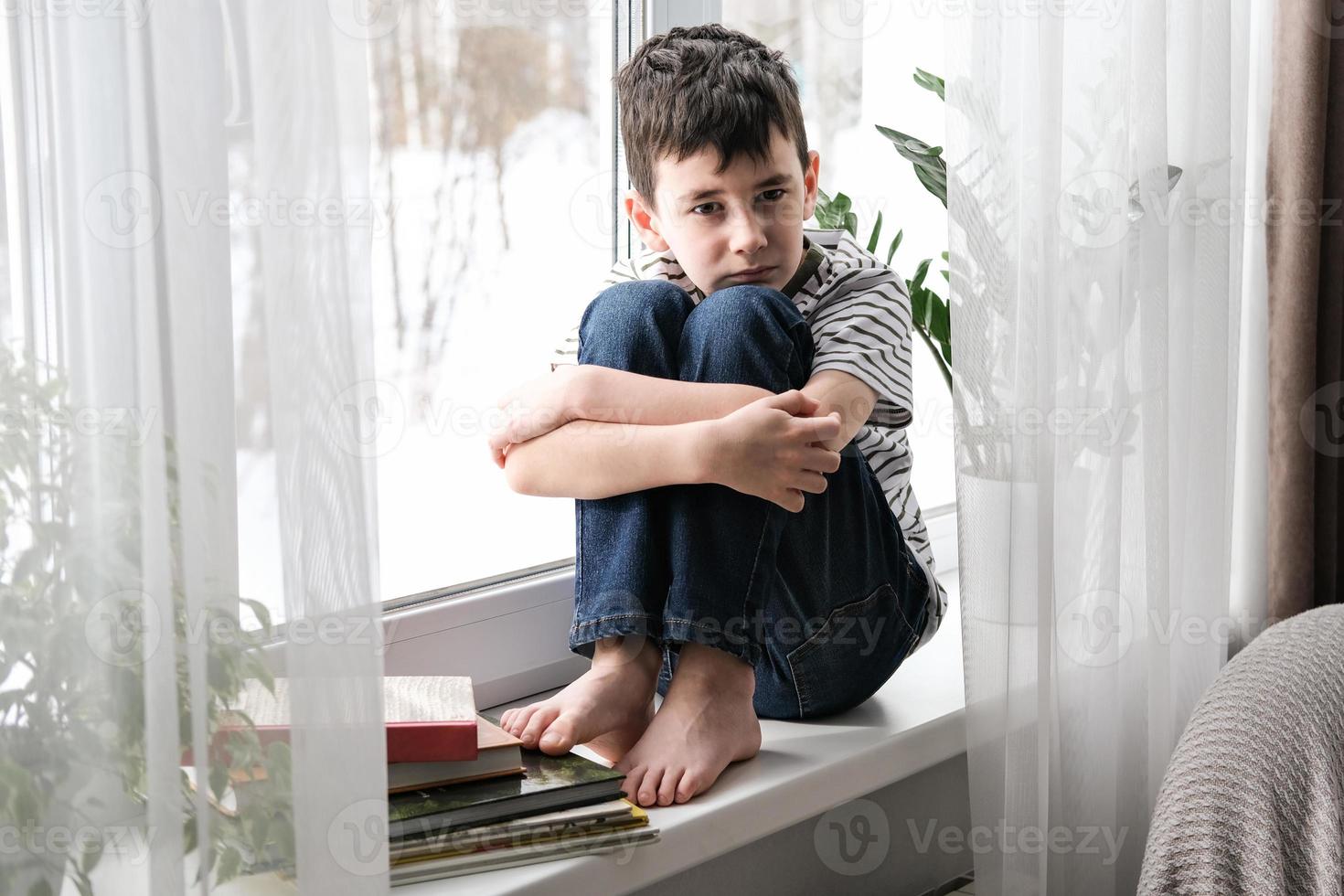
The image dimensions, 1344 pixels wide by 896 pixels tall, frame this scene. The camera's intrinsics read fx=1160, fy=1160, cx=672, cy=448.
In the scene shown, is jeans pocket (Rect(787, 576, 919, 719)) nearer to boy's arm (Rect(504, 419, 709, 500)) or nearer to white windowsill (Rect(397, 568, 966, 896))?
white windowsill (Rect(397, 568, 966, 896))

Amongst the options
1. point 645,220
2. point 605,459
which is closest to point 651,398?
point 605,459

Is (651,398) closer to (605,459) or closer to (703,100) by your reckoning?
(605,459)

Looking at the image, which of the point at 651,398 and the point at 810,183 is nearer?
the point at 651,398

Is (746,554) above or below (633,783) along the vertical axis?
above

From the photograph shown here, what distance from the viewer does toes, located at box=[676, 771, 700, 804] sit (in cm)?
89

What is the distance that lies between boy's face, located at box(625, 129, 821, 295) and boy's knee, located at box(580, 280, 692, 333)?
0.06 m

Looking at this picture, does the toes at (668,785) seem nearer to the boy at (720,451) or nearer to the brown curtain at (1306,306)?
the boy at (720,451)

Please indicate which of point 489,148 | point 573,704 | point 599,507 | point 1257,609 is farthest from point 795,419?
point 1257,609

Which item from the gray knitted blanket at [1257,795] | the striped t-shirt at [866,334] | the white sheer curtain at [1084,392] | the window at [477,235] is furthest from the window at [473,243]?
the gray knitted blanket at [1257,795]

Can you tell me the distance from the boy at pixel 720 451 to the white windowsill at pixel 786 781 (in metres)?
0.02

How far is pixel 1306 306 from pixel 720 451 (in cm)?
100

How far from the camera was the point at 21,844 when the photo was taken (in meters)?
0.59

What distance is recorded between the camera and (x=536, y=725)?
3.03 feet

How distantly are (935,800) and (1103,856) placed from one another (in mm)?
173
